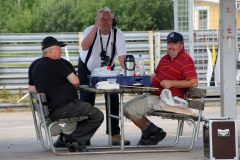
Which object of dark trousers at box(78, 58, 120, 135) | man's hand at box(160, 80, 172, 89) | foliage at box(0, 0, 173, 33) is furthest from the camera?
foliage at box(0, 0, 173, 33)

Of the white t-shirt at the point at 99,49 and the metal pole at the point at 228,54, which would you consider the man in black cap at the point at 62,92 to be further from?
the metal pole at the point at 228,54

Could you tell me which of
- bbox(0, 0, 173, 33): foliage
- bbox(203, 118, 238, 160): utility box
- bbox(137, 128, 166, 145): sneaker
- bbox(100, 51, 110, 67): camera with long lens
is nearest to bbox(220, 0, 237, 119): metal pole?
bbox(203, 118, 238, 160): utility box

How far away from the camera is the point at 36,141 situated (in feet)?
27.5

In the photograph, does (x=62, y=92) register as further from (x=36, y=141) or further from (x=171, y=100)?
(x=36, y=141)

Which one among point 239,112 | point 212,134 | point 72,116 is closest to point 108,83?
point 72,116

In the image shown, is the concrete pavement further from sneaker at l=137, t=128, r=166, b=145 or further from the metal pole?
the metal pole

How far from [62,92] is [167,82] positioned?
128 centimetres

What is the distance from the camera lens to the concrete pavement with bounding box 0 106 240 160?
6267mm

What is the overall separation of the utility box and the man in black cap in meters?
1.50

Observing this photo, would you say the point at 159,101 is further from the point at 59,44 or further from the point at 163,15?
the point at 163,15

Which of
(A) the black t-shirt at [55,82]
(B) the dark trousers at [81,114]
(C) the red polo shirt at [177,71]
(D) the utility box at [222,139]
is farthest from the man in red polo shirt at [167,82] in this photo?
(D) the utility box at [222,139]

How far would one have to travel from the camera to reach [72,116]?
644cm

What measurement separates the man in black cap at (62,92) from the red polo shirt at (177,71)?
950 mm

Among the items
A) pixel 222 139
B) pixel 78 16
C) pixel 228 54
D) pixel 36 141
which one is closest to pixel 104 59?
pixel 228 54
